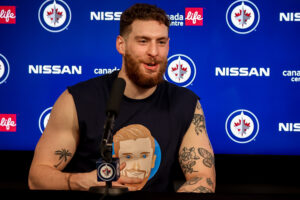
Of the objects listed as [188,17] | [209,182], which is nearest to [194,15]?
[188,17]

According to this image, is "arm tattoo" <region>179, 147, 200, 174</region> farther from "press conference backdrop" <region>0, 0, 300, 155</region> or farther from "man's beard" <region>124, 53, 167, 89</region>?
"press conference backdrop" <region>0, 0, 300, 155</region>

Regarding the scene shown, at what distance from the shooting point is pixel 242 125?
229cm

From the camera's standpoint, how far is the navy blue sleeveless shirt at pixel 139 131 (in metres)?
1.66

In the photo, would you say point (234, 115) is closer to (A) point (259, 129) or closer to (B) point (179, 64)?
(A) point (259, 129)

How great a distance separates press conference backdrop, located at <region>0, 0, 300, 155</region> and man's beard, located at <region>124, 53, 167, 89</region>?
0.60m

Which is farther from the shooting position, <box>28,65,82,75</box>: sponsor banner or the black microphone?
<box>28,65,82,75</box>: sponsor banner

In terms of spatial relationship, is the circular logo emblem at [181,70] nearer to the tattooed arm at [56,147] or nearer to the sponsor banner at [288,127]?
the sponsor banner at [288,127]

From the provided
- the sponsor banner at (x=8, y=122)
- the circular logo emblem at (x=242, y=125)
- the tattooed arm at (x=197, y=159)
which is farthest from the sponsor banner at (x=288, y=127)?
the sponsor banner at (x=8, y=122)

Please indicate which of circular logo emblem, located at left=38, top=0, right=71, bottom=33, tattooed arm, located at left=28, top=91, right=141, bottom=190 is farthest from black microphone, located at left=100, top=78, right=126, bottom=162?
circular logo emblem, located at left=38, top=0, right=71, bottom=33

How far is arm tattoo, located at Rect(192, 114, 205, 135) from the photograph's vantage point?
1.73 metres

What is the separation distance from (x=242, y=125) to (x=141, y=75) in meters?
0.93

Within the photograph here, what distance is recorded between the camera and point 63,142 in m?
1.62

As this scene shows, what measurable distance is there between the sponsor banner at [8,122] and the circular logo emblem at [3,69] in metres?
0.24

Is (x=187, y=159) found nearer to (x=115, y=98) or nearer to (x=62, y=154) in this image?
(x=62, y=154)
